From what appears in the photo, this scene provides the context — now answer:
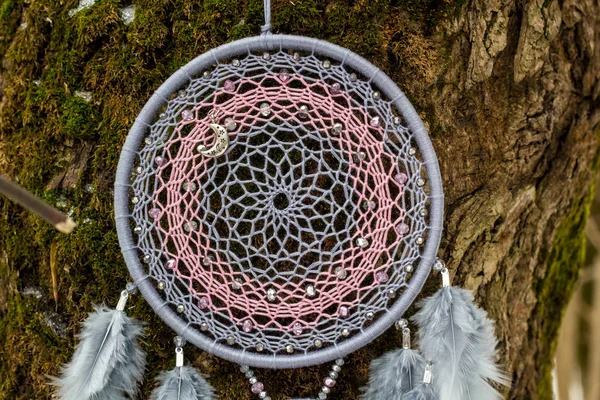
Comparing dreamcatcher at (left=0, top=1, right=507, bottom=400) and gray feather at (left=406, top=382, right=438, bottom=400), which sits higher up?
dreamcatcher at (left=0, top=1, right=507, bottom=400)

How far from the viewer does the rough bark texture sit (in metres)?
0.98

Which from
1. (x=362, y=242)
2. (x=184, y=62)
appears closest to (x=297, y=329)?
(x=362, y=242)

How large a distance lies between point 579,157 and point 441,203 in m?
0.44

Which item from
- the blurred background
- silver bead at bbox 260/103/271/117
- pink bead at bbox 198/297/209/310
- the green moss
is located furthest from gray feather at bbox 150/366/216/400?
the blurred background

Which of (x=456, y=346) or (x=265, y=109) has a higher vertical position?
(x=265, y=109)

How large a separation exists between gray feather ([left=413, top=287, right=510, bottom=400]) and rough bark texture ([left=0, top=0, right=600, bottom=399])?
0.07 metres

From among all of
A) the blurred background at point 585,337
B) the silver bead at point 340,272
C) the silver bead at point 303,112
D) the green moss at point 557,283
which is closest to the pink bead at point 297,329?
the silver bead at point 340,272

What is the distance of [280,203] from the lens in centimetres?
98

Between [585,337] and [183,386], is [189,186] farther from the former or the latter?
[585,337]

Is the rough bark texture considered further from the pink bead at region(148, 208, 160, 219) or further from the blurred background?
the blurred background

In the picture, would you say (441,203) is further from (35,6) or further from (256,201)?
(35,6)

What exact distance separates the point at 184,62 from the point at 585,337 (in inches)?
71.7

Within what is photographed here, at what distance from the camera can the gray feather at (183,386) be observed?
3.10ft

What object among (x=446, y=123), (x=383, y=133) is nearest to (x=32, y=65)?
(x=383, y=133)
